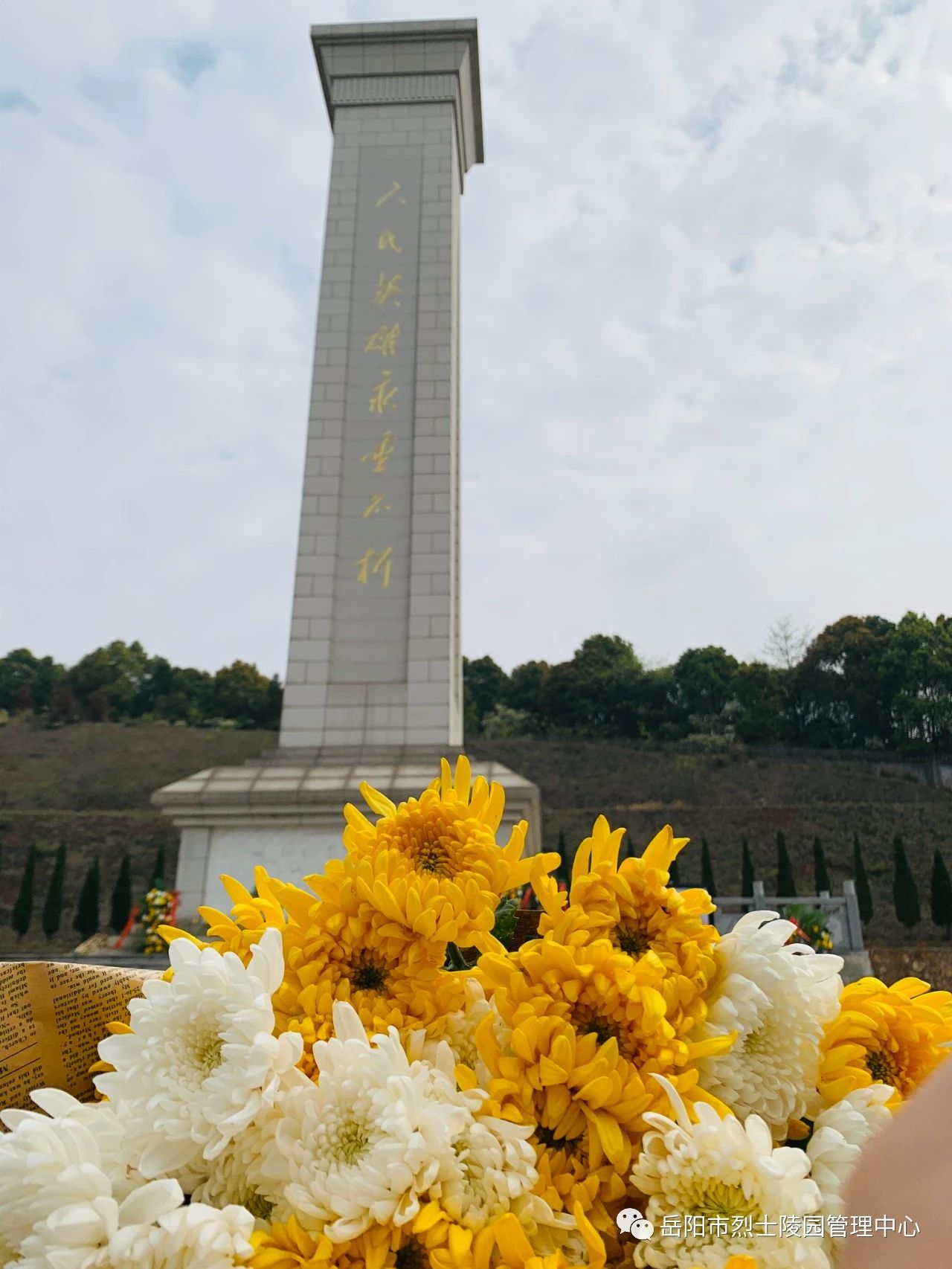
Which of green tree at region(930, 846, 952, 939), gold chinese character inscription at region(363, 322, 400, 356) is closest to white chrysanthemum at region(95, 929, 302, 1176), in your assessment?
gold chinese character inscription at region(363, 322, 400, 356)

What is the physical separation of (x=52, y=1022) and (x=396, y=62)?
12.3m

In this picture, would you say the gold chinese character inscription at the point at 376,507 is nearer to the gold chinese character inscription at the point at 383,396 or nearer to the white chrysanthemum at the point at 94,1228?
the gold chinese character inscription at the point at 383,396

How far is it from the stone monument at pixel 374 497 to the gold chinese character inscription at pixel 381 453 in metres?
0.01

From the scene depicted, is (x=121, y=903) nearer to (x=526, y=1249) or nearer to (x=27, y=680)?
(x=526, y=1249)

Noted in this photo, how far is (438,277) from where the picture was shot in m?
9.91

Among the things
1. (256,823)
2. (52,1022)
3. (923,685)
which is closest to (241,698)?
(923,685)

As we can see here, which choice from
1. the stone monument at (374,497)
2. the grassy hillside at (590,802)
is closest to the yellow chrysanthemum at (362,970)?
the stone monument at (374,497)

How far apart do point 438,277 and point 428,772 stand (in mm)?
5716

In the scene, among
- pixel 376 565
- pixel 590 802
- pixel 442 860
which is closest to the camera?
pixel 442 860

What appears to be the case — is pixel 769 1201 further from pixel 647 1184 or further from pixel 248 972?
pixel 248 972

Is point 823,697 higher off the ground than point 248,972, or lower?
higher

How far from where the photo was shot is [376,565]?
29.6 ft

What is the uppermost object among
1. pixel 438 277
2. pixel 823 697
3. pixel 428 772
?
pixel 438 277

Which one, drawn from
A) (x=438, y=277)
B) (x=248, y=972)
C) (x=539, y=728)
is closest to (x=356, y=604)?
(x=438, y=277)
